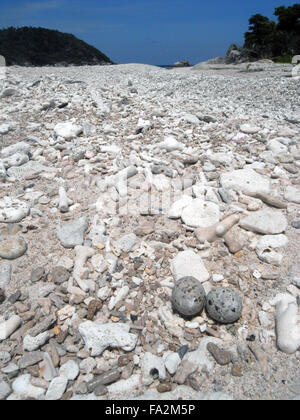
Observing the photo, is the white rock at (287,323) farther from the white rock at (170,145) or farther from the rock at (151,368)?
the white rock at (170,145)

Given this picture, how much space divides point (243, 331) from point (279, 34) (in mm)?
30361

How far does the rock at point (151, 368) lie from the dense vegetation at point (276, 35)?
26.2 meters

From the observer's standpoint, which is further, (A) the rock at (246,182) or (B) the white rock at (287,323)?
(A) the rock at (246,182)

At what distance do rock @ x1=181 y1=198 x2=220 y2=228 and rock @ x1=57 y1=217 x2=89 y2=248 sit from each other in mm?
991

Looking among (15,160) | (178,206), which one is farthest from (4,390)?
(15,160)

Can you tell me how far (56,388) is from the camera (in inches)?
75.7

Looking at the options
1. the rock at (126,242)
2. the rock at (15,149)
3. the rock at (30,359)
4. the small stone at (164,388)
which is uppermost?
the rock at (15,149)

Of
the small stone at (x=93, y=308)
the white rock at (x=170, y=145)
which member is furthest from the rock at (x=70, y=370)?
the white rock at (x=170, y=145)

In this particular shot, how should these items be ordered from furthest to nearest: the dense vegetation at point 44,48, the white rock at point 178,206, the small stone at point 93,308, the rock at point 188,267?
1. the dense vegetation at point 44,48
2. the white rock at point 178,206
3. the rock at point 188,267
4. the small stone at point 93,308

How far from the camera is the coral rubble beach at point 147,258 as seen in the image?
78.9 inches

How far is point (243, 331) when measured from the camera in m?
2.21

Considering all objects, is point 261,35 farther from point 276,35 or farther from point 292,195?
point 292,195

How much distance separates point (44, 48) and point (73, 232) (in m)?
25.3

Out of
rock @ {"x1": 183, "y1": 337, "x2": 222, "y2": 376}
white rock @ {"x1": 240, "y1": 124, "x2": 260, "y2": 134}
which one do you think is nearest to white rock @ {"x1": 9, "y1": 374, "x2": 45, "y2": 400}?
rock @ {"x1": 183, "y1": 337, "x2": 222, "y2": 376}
